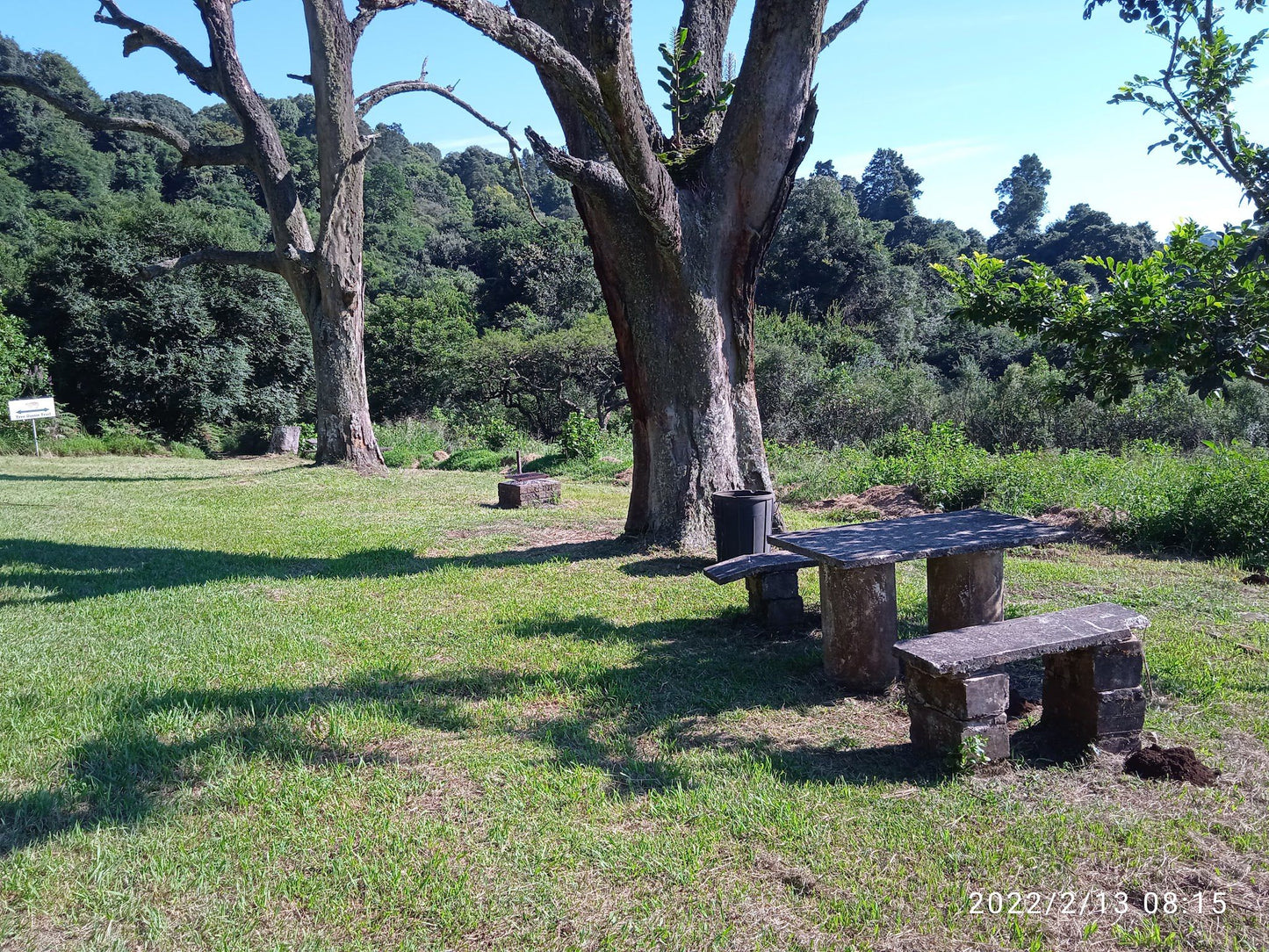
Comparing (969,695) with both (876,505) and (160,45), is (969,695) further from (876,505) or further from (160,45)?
(160,45)

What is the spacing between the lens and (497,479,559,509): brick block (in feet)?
34.6

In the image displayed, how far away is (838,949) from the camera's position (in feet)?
7.59

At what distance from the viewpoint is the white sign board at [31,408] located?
59.0ft

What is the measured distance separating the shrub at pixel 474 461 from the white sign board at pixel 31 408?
931cm

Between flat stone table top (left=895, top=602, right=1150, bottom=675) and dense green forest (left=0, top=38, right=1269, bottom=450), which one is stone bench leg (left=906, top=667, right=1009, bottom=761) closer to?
flat stone table top (left=895, top=602, right=1150, bottom=675)

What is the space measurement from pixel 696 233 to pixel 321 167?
31.7 ft

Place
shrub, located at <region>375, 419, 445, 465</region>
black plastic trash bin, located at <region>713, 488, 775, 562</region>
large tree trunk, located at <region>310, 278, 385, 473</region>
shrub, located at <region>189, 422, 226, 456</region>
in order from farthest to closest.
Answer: shrub, located at <region>189, 422, 226, 456</region>
shrub, located at <region>375, 419, 445, 465</region>
large tree trunk, located at <region>310, 278, 385, 473</region>
black plastic trash bin, located at <region>713, 488, 775, 562</region>

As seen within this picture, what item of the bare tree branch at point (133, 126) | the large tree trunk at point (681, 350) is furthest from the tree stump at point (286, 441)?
the large tree trunk at point (681, 350)

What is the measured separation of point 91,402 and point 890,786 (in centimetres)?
2415

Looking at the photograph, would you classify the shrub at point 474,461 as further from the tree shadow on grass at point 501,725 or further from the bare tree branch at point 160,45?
the tree shadow on grass at point 501,725

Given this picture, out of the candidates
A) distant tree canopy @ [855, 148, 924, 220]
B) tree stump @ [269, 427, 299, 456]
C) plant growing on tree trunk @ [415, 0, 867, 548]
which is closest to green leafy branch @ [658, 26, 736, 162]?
plant growing on tree trunk @ [415, 0, 867, 548]

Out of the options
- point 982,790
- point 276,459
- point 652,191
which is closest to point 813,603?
point 982,790

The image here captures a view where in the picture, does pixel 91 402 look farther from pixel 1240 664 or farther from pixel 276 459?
pixel 1240 664

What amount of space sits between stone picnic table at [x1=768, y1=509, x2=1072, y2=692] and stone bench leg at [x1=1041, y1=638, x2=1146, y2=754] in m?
0.83
